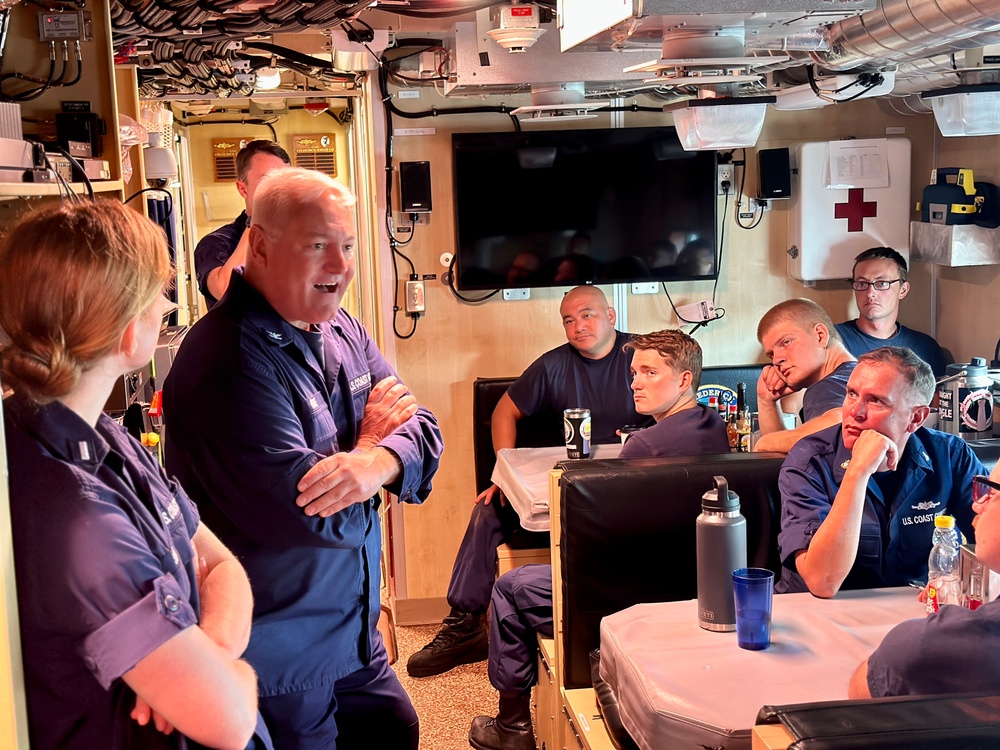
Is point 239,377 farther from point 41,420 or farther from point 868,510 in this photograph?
point 868,510

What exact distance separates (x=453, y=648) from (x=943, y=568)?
8.05ft

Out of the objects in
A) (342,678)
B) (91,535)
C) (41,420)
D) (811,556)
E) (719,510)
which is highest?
(41,420)

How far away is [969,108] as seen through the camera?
376cm

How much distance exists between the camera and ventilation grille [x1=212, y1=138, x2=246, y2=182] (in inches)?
→ 355

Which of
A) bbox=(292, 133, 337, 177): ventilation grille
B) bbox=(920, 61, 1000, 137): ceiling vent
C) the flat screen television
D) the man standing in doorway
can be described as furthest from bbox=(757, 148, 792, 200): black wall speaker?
bbox=(292, 133, 337, 177): ventilation grille

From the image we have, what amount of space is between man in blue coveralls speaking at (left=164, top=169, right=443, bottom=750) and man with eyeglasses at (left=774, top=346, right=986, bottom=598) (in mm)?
896

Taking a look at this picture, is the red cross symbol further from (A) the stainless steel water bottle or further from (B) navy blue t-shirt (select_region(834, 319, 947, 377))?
(A) the stainless steel water bottle

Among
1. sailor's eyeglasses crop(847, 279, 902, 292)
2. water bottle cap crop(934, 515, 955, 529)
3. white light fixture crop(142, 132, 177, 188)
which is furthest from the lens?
sailor's eyeglasses crop(847, 279, 902, 292)

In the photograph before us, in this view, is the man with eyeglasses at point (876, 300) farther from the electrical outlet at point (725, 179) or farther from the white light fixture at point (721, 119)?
the white light fixture at point (721, 119)

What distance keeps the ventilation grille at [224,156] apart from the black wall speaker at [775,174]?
5.43 metres

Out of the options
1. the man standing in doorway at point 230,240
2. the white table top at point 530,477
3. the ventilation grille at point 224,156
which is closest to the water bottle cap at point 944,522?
the white table top at point 530,477

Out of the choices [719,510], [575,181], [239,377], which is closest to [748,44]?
A: [719,510]

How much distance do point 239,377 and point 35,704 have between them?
0.84 m

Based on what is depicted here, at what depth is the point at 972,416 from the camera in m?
3.67
